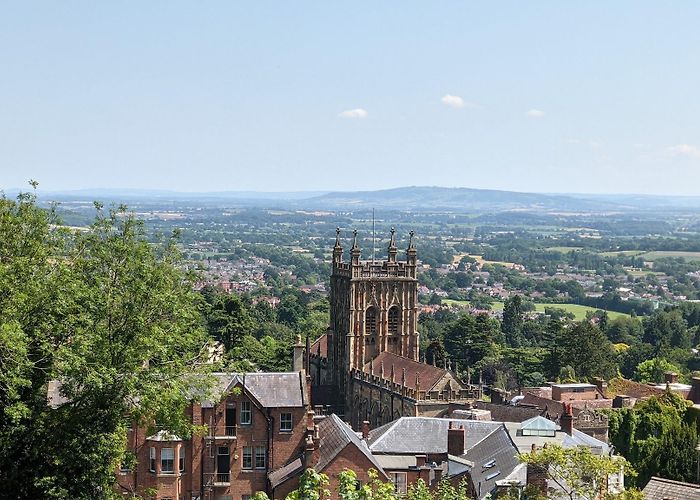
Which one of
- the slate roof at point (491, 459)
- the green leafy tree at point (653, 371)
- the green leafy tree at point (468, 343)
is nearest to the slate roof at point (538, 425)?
the slate roof at point (491, 459)

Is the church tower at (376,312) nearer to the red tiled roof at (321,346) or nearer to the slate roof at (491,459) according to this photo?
the red tiled roof at (321,346)

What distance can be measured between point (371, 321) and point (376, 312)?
29.5 inches

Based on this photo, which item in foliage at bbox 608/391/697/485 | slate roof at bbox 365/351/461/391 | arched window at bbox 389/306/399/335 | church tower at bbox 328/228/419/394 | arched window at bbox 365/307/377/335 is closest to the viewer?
foliage at bbox 608/391/697/485

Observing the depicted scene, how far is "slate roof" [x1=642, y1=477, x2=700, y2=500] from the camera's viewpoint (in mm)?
38969

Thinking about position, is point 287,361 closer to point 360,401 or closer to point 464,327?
point 360,401

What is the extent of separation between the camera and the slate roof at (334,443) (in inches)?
1666

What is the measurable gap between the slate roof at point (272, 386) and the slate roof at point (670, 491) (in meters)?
13.1

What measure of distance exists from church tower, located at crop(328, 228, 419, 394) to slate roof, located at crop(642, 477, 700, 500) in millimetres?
44211

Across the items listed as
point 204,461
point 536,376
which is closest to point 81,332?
point 204,461

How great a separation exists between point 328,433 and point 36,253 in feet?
48.2

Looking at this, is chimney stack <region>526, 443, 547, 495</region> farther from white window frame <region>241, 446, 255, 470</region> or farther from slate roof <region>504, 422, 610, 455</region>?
white window frame <region>241, 446, 255, 470</region>

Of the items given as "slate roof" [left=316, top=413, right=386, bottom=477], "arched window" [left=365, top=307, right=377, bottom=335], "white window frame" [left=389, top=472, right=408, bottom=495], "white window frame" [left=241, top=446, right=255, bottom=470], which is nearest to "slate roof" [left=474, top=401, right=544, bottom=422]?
"arched window" [left=365, top=307, right=377, bottom=335]

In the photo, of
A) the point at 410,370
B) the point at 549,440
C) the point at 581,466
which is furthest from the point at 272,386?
the point at 410,370

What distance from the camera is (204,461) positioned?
146ft
